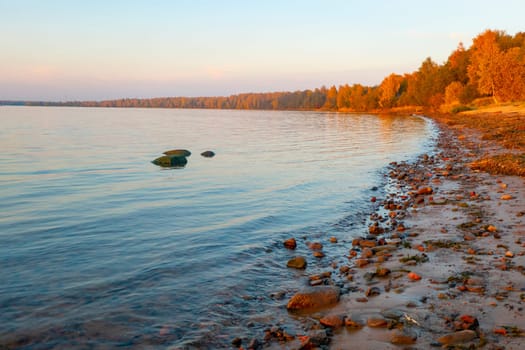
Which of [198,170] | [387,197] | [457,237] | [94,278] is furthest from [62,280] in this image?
[198,170]

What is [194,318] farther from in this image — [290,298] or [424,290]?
[424,290]

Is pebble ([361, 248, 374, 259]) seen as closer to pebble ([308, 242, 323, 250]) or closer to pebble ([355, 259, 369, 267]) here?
pebble ([355, 259, 369, 267])

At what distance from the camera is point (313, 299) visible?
682cm

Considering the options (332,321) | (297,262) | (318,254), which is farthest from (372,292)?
(318,254)

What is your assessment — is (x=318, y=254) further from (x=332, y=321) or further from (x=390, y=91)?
(x=390, y=91)

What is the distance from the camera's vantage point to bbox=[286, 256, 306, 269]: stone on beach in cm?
882

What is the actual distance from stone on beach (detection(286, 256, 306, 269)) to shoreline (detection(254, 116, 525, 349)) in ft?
2.23

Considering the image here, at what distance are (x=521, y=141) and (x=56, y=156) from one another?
31601mm

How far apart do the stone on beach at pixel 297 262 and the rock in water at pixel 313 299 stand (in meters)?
1.72

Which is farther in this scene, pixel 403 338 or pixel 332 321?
pixel 332 321

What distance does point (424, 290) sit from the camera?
7027 millimetres

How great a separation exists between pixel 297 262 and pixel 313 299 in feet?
6.89

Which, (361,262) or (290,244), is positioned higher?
(361,262)

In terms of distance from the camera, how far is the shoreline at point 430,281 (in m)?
5.52
